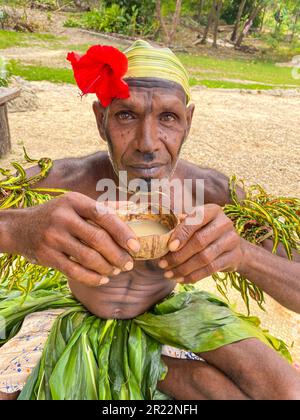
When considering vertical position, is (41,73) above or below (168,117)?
below

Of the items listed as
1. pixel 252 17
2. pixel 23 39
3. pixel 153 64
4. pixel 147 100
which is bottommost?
pixel 23 39

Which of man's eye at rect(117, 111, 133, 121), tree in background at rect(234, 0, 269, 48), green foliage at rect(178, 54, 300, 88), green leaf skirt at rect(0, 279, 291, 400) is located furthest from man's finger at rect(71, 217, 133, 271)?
tree in background at rect(234, 0, 269, 48)

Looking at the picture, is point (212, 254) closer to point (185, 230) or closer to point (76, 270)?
point (185, 230)

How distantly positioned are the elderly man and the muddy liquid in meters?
0.15

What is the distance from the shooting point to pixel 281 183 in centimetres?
577

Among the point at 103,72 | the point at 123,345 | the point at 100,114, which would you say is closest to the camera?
the point at 123,345

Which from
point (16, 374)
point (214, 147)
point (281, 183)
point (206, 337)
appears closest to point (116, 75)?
point (206, 337)

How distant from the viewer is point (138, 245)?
52.2 inches

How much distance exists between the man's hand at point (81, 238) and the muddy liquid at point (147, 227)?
231mm

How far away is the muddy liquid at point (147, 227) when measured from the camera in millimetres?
1608

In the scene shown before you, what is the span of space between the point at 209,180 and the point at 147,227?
89 centimetres

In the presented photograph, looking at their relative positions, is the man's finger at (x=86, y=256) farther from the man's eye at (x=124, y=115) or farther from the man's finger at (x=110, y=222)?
the man's eye at (x=124, y=115)

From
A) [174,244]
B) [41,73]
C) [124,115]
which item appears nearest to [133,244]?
[174,244]
